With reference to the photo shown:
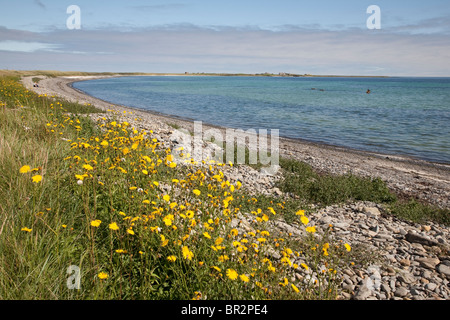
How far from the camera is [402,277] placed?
470 cm

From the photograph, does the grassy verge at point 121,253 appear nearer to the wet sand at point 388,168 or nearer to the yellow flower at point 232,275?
the yellow flower at point 232,275

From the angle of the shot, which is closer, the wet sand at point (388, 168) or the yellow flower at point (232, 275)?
the yellow flower at point (232, 275)

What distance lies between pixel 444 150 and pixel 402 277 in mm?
16933

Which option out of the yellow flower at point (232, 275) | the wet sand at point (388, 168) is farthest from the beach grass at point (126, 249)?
the wet sand at point (388, 168)

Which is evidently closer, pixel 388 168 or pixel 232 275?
pixel 232 275

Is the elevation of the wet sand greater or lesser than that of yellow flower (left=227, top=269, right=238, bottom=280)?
lesser

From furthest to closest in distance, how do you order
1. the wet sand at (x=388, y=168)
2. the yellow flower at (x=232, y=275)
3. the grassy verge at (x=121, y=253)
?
1. the wet sand at (x=388, y=168)
2. the grassy verge at (x=121, y=253)
3. the yellow flower at (x=232, y=275)

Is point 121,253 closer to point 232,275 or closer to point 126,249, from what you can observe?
point 126,249

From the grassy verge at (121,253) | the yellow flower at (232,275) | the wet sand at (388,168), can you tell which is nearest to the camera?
the yellow flower at (232,275)

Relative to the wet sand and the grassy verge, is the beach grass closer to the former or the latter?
the grassy verge

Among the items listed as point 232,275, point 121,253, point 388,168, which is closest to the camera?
point 232,275

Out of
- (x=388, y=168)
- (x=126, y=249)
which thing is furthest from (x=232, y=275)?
(x=388, y=168)

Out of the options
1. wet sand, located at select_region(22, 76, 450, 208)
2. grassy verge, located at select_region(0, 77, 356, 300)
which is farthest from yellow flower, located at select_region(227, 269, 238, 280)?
wet sand, located at select_region(22, 76, 450, 208)
